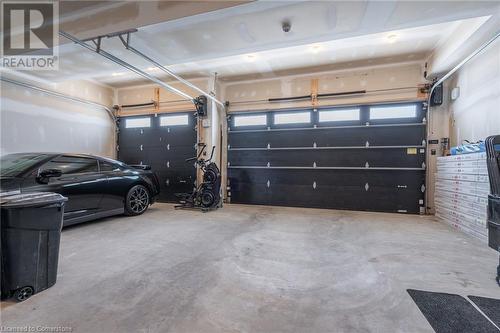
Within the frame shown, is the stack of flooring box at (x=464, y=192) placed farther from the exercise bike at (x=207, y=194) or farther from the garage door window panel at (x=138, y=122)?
the garage door window panel at (x=138, y=122)

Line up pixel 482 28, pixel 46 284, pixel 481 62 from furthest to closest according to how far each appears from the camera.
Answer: pixel 481 62, pixel 482 28, pixel 46 284

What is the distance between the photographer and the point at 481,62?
12.2 ft

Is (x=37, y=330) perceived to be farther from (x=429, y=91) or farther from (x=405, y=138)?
(x=429, y=91)

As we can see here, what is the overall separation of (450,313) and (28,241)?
2930mm

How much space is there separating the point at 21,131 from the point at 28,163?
2460 millimetres

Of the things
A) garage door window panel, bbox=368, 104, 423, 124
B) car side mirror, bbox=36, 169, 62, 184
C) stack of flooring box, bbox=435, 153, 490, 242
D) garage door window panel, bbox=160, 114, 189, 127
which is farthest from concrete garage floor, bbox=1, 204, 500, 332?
garage door window panel, bbox=160, 114, 189, 127

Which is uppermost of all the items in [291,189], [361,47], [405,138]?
[361,47]

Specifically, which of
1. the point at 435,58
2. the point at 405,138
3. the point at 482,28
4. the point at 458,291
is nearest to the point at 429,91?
the point at 435,58

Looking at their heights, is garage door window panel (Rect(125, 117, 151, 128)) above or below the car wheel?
above

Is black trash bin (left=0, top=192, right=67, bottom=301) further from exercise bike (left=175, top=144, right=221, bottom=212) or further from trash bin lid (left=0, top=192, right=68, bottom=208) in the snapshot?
exercise bike (left=175, top=144, right=221, bottom=212)

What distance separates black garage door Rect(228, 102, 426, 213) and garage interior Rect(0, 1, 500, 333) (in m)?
0.03

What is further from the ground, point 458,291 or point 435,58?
point 435,58

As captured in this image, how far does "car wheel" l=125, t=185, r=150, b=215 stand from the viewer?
14.0 ft

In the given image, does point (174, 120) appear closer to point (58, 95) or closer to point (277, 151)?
point (58, 95)
